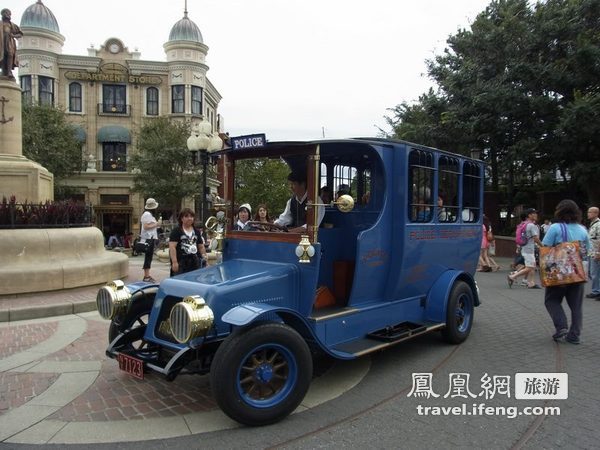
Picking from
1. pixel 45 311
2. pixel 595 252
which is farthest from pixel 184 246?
pixel 595 252

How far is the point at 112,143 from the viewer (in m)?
34.6

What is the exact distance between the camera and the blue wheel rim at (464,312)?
6.43 metres

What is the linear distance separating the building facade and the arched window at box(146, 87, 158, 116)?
0.23 feet

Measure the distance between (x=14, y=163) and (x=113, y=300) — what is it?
26.2ft

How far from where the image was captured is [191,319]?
3660 mm

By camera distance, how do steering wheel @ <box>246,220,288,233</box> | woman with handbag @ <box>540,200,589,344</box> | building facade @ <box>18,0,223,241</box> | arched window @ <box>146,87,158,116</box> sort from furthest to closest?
arched window @ <box>146,87,158,116</box>, building facade @ <box>18,0,223,241</box>, woman with handbag @ <box>540,200,589,344</box>, steering wheel @ <box>246,220,288,233</box>

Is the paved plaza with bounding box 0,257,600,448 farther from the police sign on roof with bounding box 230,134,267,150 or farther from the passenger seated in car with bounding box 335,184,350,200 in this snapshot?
the police sign on roof with bounding box 230,134,267,150

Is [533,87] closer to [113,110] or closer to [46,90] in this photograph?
[113,110]

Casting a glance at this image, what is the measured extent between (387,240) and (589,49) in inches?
540

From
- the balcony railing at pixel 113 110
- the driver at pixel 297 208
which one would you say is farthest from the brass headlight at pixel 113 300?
the balcony railing at pixel 113 110

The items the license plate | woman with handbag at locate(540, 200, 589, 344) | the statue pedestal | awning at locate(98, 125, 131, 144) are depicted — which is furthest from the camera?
awning at locate(98, 125, 131, 144)

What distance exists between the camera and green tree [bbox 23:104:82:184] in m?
27.4

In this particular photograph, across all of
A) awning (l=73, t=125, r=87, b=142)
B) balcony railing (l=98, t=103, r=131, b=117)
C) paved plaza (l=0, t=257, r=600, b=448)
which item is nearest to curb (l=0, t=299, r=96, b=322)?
paved plaza (l=0, t=257, r=600, b=448)

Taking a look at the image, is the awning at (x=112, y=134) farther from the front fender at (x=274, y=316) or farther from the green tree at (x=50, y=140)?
the front fender at (x=274, y=316)
